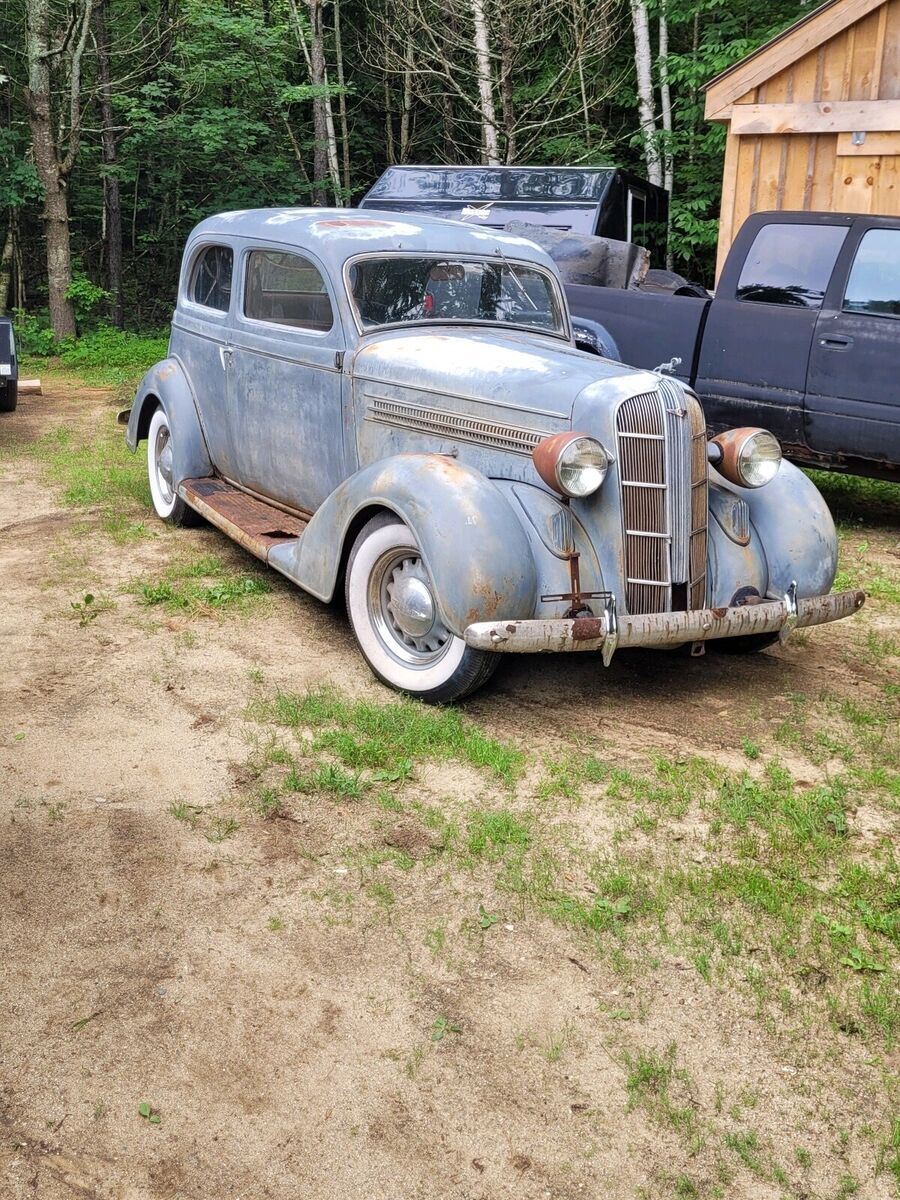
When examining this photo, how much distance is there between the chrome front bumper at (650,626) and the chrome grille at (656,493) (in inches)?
5.2

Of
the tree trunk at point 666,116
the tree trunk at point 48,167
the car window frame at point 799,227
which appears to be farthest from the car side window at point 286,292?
the tree trunk at point 48,167

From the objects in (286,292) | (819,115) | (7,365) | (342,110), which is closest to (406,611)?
(286,292)

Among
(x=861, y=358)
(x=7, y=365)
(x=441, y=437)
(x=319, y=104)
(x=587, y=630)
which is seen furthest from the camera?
(x=319, y=104)

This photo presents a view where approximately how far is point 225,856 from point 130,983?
26.0 inches

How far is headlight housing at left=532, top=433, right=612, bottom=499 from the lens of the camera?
14.5 ft

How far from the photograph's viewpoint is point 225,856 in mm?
3682

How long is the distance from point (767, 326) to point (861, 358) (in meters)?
0.69

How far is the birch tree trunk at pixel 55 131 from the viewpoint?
15.0 m

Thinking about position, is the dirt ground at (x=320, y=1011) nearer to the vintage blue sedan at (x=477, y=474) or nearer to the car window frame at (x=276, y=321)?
the vintage blue sedan at (x=477, y=474)

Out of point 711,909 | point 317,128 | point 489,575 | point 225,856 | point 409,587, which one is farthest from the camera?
point 317,128

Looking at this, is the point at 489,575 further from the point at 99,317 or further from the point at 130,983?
the point at 99,317

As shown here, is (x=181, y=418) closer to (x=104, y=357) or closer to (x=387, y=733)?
(x=387, y=733)

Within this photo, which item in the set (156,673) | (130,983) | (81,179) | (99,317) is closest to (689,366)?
(156,673)

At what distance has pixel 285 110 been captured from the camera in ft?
67.0
